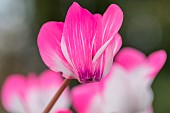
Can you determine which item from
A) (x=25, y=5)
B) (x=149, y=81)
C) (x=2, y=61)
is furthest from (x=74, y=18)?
(x=2, y=61)

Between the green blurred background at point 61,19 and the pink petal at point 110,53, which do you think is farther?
the green blurred background at point 61,19

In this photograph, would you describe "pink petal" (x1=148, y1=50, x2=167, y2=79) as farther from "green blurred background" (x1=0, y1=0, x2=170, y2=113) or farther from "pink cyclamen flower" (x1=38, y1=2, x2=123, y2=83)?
"green blurred background" (x1=0, y1=0, x2=170, y2=113)

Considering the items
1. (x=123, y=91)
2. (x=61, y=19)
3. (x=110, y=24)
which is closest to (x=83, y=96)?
(x=123, y=91)

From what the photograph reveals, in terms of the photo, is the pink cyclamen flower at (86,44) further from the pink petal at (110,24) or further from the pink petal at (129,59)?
the pink petal at (129,59)

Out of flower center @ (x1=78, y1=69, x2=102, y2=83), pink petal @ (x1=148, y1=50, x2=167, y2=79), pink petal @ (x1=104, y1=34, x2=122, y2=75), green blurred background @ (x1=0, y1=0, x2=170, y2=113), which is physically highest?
pink petal @ (x1=104, y1=34, x2=122, y2=75)

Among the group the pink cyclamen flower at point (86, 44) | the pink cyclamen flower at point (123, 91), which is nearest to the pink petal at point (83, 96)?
the pink cyclamen flower at point (123, 91)

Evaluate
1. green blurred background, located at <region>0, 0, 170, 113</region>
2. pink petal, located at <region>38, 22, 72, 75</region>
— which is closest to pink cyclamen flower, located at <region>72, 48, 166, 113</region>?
pink petal, located at <region>38, 22, 72, 75</region>
